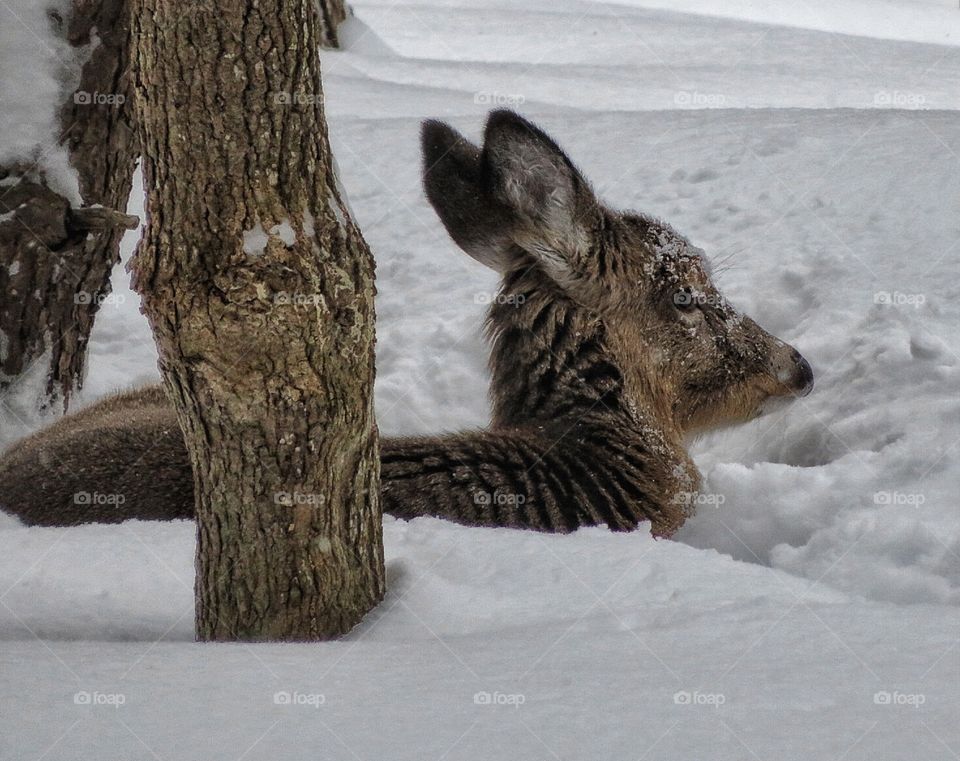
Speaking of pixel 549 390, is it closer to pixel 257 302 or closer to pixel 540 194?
pixel 540 194

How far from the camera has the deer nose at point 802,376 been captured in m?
5.75

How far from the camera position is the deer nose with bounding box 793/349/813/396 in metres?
5.75

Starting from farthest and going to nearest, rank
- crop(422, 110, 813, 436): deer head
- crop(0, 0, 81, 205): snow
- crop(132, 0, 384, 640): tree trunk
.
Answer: crop(0, 0, 81, 205): snow < crop(422, 110, 813, 436): deer head < crop(132, 0, 384, 640): tree trunk

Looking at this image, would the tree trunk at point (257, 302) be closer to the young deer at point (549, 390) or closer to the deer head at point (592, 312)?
the young deer at point (549, 390)

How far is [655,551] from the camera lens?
13.1 feet

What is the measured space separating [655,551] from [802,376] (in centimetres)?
208

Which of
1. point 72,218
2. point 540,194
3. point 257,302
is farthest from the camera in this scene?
point 72,218

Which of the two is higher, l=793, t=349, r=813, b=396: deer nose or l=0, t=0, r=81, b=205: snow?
l=0, t=0, r=81, b=205: snow

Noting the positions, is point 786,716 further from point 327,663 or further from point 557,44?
point 557,44

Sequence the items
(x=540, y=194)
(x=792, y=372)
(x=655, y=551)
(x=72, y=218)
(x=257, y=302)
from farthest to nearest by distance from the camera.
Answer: (x=792, y=372) < (x=72, y=218) < (x=540, y=194) < (x=655, y=551) < (x=257, y=302)

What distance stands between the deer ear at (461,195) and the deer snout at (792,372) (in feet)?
4.43

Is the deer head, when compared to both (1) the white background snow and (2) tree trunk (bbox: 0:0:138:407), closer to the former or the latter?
(1) the white background snow

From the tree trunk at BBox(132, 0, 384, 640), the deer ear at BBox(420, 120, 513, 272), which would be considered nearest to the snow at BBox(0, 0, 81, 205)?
the deer ear at BBox(420, 120, 513, 272)

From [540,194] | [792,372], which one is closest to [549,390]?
[540,194]
